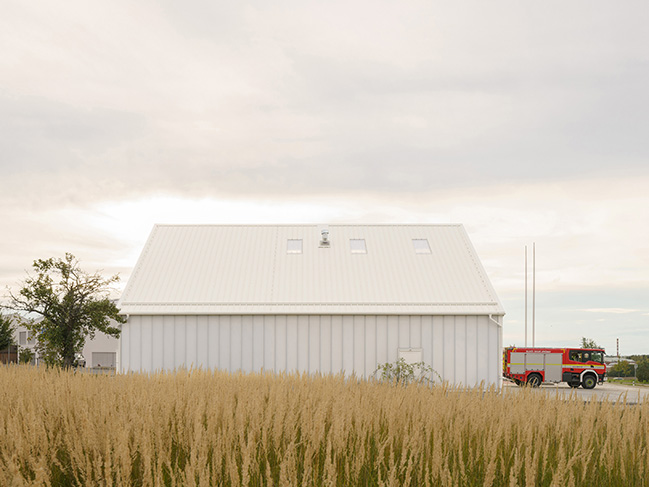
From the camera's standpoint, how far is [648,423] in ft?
22.1

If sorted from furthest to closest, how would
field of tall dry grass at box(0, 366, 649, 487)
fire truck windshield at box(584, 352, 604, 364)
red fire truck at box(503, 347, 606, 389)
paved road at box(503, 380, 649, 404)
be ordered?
1. fire truck windshield at box(584, 352, 604, 364)
2. red fire truck at box(503, 347, 606, 389)
3. paved road at box(503, 380, 649, 404)
4. field of tall dry grass at box(0, 366, 649, 487)

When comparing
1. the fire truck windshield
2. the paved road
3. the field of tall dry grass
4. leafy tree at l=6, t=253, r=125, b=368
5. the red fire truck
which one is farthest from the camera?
the fire truck windshield

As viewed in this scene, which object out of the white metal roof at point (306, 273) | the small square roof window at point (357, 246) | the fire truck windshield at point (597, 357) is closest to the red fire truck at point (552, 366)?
the fire truck windshield at point (597, 357)

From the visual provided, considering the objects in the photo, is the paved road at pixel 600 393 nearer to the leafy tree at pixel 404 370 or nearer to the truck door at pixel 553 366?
the truck door at pixel 553 366

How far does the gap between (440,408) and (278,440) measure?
2257 mm

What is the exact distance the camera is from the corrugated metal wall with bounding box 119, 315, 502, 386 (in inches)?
841

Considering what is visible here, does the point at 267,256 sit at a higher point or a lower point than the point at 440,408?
higher

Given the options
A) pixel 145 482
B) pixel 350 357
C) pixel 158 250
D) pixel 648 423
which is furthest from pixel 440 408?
pixel 158 250

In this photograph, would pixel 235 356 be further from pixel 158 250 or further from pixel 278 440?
pixel 278 440

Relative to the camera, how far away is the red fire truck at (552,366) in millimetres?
32406

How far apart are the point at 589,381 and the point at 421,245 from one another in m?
13.6

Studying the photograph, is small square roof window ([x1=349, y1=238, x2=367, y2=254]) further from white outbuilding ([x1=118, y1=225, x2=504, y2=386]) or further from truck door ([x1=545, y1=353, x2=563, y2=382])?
truck door ([x1=545, y1=353, x2=563, y2=382])

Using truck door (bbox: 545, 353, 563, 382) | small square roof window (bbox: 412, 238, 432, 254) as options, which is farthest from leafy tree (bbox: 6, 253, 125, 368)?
truck door (bbox: 545, 353, 563, 382)

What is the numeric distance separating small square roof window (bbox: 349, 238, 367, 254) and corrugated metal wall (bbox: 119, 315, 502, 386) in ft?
15.1
